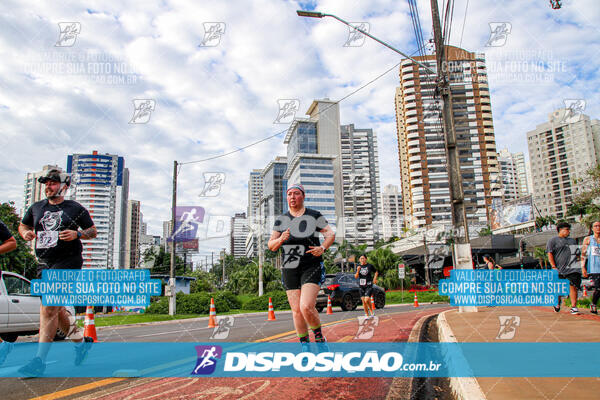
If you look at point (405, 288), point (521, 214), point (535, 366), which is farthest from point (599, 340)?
Result: point (521, 214)

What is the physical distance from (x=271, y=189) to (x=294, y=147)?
700 inches

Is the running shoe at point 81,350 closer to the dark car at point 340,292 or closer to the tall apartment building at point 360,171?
Result: the dark car at point 340,292

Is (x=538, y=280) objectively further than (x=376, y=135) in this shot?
No

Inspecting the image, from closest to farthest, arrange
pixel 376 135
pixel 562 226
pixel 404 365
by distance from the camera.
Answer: pixel 404 365
pixel 562 226
pixel 376 135

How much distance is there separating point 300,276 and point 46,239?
2.47 metres

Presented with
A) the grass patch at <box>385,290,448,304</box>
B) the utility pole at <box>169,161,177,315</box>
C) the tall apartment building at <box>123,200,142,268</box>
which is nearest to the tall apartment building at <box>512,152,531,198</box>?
the grass patch at <box>385,290,448,304</box>

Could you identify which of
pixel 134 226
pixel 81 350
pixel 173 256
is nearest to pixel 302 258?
pixel 81 350

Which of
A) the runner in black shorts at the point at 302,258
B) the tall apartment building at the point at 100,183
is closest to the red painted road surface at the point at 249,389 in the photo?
the runner in black shorts at the point at 302,258

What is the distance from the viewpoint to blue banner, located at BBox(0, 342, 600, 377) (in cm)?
321

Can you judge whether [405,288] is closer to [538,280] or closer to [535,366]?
[538,280]

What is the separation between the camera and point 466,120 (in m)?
108

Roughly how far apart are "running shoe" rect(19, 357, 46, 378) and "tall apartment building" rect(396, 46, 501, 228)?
10423 cm

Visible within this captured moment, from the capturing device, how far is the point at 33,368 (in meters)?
3.72

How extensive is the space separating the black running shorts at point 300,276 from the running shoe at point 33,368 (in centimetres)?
238
